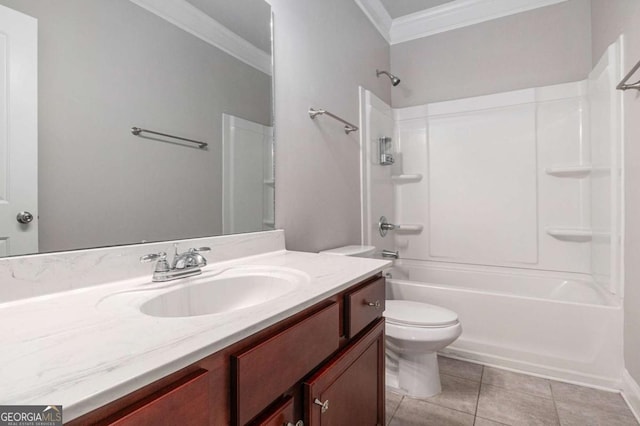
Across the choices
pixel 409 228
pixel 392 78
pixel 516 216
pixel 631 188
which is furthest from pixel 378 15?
pixel 631 188

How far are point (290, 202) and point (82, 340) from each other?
1.15 metres

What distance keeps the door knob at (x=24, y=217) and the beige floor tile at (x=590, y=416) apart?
220 centimetres

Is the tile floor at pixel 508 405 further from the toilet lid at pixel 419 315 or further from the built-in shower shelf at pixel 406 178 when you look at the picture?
the built-in shower shelf at pixel 406 178

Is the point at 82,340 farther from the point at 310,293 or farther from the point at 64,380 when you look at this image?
the point at 310,293

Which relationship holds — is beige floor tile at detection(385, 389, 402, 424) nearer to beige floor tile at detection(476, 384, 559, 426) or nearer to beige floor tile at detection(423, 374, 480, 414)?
beige floor tile at detection(423, 374, 480, 414)

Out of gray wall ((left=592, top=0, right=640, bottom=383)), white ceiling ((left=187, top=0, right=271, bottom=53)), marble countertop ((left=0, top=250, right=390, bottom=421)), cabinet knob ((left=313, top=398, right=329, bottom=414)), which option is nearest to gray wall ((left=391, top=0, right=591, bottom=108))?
gray wall ((left=592, top=0, right=640, bottom=383))

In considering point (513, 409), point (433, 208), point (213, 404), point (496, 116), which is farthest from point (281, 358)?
point (496, 116)

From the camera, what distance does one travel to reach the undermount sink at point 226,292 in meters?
0.85

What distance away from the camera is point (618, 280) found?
5.64ft

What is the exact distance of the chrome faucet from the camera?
903 millimetres

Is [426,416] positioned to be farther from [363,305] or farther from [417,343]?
[363,305]

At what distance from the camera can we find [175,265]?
3.06 feet

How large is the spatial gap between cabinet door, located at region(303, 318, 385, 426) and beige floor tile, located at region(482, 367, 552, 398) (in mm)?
1026

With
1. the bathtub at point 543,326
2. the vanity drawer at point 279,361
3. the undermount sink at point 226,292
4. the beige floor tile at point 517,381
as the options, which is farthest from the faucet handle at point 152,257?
the beige floor tile at point 517,381
